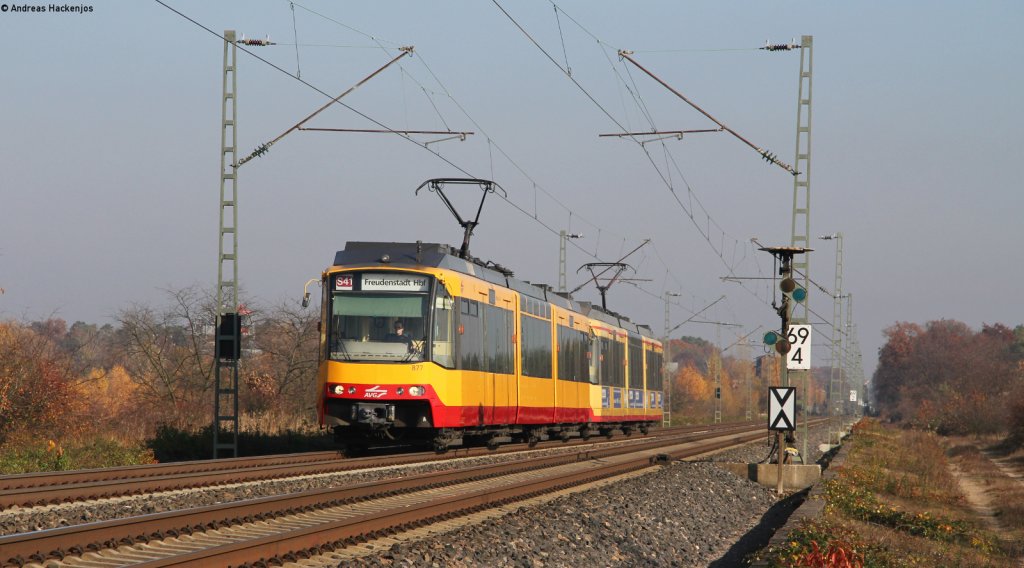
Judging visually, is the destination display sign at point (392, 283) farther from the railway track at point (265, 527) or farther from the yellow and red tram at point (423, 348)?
the railway track at point (265, 527)

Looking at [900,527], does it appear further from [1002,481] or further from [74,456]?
[1002,481]

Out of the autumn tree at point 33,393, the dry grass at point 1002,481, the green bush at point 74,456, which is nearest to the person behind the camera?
the green bush at point 74,456

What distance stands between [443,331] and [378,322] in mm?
1219

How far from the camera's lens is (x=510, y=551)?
1080 cm

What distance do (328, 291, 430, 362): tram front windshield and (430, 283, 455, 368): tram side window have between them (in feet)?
0.86

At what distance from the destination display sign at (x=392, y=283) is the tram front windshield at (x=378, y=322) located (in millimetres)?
90

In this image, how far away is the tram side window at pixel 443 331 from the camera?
2108 cm

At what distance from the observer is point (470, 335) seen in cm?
2266

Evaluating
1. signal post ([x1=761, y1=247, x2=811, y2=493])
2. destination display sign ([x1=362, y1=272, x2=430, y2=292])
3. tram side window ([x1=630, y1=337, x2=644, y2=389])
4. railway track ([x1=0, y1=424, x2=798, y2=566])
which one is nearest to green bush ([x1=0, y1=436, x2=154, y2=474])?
destination display sign ([x1=362, y1=272, x2=430, y2=292])

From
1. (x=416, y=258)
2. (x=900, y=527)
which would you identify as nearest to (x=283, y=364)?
(x=416, y=258)

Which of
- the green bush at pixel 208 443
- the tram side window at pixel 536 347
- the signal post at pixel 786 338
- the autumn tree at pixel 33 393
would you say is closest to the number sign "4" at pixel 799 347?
the signal post at pixel 786 338

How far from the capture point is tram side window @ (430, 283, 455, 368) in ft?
69.2

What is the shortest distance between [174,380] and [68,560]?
29.3 m

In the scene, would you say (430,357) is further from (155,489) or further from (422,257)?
(155,489)
